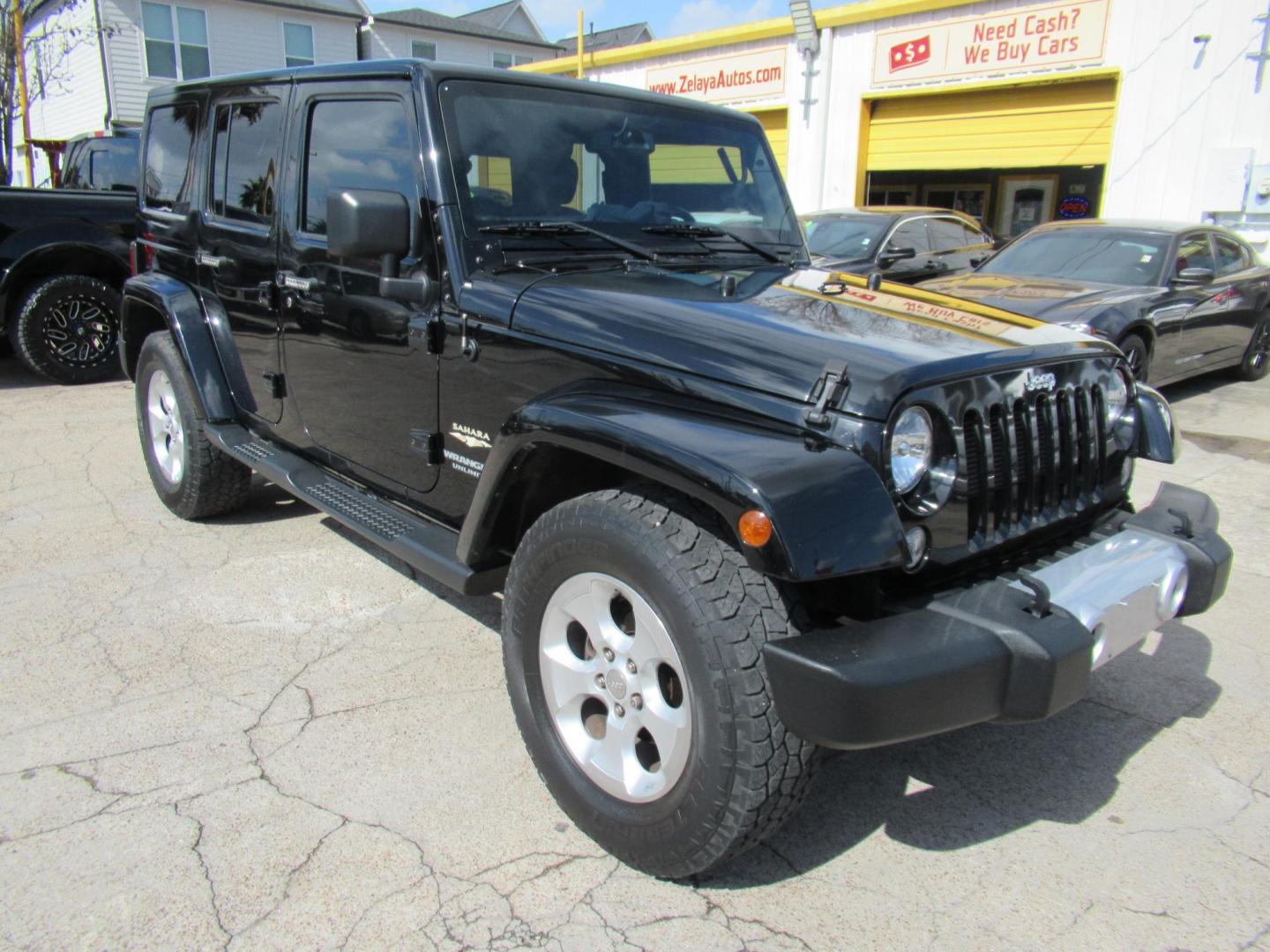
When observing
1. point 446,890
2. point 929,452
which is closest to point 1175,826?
point 929,452

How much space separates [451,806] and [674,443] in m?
1.23

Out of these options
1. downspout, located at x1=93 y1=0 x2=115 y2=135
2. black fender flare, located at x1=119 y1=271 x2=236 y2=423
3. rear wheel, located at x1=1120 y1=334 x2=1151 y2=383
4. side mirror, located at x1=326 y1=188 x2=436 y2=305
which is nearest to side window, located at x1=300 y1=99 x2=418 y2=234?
side mirror, located at x1=326 y1=188 x2=436 y2=305

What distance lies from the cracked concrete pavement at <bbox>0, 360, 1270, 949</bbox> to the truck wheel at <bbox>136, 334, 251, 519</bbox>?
0.63 metres

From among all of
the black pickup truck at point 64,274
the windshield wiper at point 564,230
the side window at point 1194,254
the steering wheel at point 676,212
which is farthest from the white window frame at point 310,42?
the windshield wiper at point 564,230

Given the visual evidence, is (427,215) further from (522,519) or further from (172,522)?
(172,522)

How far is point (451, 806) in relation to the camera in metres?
2.58

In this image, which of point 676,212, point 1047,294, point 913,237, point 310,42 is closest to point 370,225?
point 676,212

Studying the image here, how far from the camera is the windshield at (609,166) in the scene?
2.97 metres

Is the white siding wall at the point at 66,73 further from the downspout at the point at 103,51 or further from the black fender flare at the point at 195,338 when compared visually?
the black fender flare at the point at 195,338

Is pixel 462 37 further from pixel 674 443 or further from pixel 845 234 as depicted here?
pixel 674 443

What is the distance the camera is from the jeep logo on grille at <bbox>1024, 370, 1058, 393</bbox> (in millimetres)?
2414

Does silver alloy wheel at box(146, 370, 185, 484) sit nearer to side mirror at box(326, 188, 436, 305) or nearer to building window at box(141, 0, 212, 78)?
side mirror at box(326, 188, 436, 305)

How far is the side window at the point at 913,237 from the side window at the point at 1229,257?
2.67 meters

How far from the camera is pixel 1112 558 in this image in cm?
243
